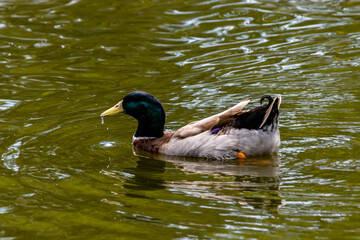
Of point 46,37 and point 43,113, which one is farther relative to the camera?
point 46,37

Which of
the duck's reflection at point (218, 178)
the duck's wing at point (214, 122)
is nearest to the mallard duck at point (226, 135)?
the duck's wing at point (214, 122)

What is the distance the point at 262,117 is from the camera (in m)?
9.68

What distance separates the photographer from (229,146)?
9.95 metres

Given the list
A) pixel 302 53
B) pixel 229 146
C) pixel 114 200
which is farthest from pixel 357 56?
pixel 114 200

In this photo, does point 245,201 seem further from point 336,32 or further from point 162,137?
point 336,32

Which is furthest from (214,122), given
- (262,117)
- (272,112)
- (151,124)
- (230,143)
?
(151,124)

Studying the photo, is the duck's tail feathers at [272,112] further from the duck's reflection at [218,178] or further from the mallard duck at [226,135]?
the duck's reflection at [218,178]

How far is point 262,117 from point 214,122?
0.75m

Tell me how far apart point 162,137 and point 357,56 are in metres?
4.95

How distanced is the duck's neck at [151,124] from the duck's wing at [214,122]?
0.63 meters

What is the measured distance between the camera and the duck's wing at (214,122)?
995 centimetres

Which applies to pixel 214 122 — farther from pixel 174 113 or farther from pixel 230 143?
pixel 174 113

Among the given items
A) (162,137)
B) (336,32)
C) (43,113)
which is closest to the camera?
(162,137)

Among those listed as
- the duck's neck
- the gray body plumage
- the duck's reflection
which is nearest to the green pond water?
the duck's reflection
